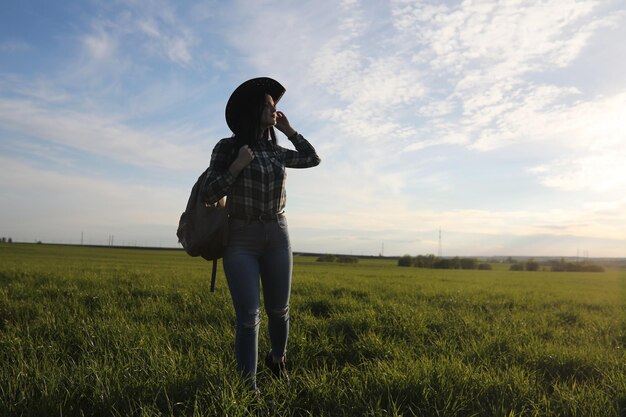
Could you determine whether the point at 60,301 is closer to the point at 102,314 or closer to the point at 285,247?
the point at 102,314

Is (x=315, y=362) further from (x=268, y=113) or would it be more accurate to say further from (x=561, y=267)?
(x=561, y=267)

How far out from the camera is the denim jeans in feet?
10.2

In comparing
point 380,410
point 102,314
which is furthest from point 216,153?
point 102,314

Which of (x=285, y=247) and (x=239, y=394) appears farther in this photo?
(x=285, y=247)

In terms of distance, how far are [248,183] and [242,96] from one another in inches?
30.6

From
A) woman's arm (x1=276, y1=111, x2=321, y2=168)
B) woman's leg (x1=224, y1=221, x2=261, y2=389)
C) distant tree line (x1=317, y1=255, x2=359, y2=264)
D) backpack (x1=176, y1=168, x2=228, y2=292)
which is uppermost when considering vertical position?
woman's arm (x1=276, y1=111, x2=321, y2=168)

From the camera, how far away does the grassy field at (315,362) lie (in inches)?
118

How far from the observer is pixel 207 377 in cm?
336

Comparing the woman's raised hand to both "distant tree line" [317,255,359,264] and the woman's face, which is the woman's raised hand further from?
"distant tree line" [317,255,359,264]

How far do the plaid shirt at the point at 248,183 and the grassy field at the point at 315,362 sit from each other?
4.07 ft

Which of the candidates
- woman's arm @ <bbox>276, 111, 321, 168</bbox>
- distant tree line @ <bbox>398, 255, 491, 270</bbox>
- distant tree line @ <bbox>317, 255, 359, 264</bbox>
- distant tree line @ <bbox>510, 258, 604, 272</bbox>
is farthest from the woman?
distant tree line @ <bbox>510, 258, 604, 272</bbox>

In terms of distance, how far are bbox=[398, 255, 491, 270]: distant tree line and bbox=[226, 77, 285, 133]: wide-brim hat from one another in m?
59.7

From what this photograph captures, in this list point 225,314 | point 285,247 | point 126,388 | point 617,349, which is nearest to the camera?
point 126,388

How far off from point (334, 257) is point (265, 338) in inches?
2440
